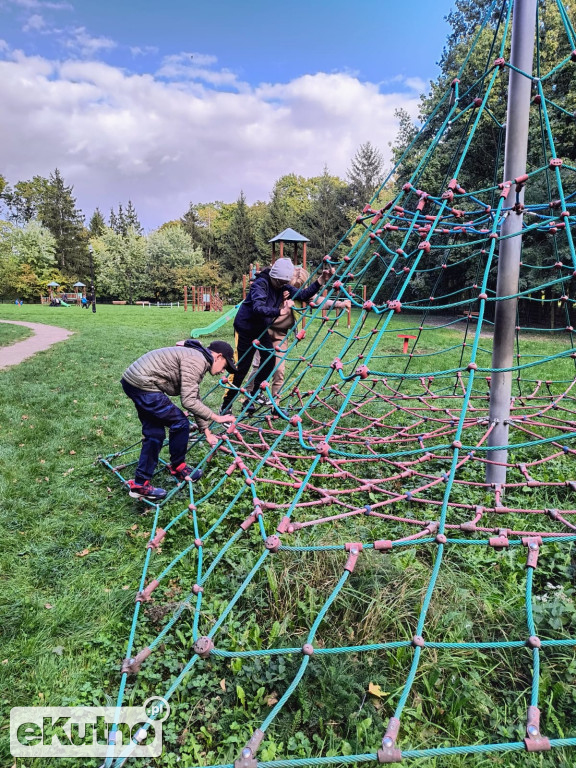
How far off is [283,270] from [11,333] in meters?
9.09

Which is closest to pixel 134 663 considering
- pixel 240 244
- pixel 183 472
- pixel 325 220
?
pixel 183 472

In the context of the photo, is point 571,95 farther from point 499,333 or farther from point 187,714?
point 187,714

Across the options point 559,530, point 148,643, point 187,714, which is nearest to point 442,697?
point 187,714

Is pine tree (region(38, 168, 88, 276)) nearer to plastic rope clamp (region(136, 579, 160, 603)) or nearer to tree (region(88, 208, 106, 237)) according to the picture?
tree (region(88, 208, 106, 237))

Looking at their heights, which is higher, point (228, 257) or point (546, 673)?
point (228, 257)

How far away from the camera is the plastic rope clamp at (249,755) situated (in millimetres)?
1314

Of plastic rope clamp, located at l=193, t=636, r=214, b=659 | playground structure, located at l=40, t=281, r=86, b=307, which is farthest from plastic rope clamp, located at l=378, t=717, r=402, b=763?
playground structure, located at l=40, t=281, r=86, b=307

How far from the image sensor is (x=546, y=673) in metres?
1.61

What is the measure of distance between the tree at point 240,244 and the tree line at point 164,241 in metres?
0.07

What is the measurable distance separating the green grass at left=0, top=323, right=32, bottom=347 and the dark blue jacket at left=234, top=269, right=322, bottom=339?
692 cm

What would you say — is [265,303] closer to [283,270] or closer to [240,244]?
[283,270]

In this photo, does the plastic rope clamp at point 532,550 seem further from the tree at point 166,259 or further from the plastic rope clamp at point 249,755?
the tree at point 166,259

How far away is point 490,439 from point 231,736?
77.4 inches

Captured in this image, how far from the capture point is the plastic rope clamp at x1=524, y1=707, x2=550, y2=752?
50.5 inches
